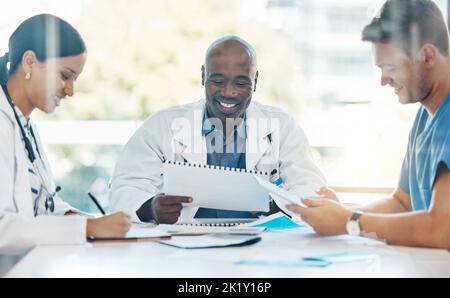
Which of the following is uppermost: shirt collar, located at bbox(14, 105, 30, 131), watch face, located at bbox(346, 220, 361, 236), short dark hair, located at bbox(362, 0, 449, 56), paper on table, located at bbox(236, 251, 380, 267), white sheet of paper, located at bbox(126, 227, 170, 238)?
short dark hair, located at bbox(362, 0, 449, 56)

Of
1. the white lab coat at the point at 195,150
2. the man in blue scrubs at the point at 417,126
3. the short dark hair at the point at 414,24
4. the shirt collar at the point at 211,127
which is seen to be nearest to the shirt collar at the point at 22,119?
the white lab coat at the point at 195,150

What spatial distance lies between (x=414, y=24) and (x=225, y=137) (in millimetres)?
833

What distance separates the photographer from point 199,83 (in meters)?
3.87

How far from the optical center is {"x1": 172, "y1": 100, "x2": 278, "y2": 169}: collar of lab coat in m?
2.22

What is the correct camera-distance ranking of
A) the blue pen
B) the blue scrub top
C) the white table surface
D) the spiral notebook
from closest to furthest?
1. the white table surface
2. the blue scrub top
3. the spiral notebook
4. the blue pen

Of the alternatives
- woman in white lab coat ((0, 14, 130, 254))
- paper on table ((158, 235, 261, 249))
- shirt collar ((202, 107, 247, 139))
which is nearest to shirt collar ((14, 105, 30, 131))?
woman in white lab coat ((0, 14, 130, 254))

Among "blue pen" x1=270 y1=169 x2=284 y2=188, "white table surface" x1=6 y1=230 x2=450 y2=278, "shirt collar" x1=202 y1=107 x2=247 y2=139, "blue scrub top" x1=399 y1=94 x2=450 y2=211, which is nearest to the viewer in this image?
"white table surface" x1=6 y1=230 x2=450 y2=278

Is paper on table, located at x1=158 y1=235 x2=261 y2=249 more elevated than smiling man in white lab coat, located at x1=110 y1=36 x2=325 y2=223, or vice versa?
smiling man in white lab coat, located at x1=110 y1=36 x2=325 y2=223

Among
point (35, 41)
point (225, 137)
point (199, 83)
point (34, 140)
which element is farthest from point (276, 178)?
point (199, 83)

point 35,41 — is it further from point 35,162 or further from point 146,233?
point 146,233

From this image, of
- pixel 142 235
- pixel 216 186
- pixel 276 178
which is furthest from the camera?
pixel 276 178

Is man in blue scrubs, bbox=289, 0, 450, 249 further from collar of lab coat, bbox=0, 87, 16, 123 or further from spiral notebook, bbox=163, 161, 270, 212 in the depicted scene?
collar of lab coat, bbox=0, 87, 16, 123

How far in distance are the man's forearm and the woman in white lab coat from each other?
23.6 inches
